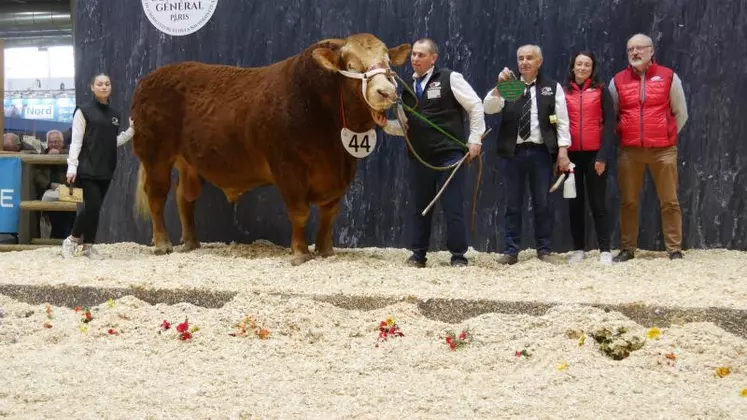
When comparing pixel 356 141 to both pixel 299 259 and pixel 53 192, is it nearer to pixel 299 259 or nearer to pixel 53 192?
pixel 299 259

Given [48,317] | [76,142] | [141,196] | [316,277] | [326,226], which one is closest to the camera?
[48,317]

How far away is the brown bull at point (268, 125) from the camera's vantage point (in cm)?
475

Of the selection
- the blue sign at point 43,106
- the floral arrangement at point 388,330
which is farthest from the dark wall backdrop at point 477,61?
the blue sign at point 43,106

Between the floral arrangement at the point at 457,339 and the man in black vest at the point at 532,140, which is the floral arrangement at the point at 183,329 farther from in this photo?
the man in black vest at the point at 532,140

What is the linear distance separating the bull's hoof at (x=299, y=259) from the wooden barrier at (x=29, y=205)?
8.96 feet

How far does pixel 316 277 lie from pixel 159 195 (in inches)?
78.7

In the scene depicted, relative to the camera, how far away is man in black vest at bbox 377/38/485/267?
4.75 metres

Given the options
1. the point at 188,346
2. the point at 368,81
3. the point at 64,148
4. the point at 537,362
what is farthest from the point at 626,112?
the point at 64,148

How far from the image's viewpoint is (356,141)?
4863 mm

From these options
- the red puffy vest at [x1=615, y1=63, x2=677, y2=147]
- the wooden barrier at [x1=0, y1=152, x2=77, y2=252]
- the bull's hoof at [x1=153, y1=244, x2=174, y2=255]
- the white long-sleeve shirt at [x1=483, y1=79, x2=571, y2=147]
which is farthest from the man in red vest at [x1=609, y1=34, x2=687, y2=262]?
the wooden barrier at [x1=0, y1=152, x2=77, y2=252]

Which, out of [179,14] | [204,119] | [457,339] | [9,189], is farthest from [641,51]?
[9,189]

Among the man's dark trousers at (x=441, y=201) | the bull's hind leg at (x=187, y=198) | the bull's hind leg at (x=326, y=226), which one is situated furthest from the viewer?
the bull's hind leg at (x=187, y=198)

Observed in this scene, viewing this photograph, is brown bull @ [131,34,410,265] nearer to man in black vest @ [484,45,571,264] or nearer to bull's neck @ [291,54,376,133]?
bull's neck @ [291,54,376,133]

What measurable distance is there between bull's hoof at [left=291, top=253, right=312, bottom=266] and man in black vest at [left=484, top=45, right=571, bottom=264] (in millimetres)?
1232
